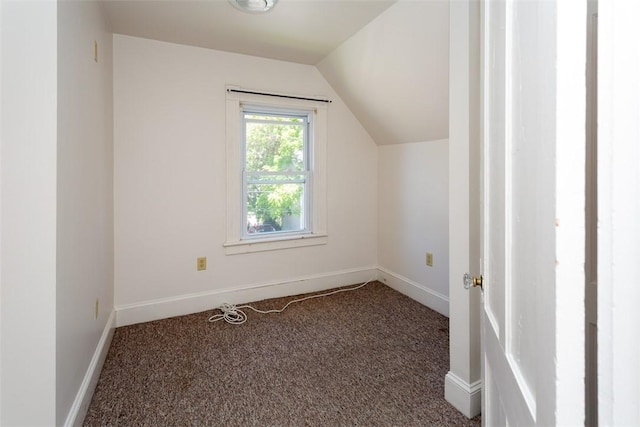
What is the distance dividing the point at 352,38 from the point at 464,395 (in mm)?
2537

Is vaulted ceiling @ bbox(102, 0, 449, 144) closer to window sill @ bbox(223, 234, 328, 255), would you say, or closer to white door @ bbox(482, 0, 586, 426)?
window sill @ bbox(223, 234, 328, 255)

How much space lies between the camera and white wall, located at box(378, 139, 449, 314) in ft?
9.54

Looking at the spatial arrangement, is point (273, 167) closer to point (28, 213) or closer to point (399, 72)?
point (399, 72)

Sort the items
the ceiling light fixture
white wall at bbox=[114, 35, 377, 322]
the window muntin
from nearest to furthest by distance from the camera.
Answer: the ceiling light fixture → white wall at bbox=[114, 35, 377, 322] → the window muntin

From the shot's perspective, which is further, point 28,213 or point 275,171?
point 275,171

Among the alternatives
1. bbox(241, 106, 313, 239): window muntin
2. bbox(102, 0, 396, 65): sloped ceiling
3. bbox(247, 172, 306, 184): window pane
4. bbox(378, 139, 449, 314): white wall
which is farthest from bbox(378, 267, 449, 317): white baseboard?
bbox(102, 0, 396, 65): sloped ceiling

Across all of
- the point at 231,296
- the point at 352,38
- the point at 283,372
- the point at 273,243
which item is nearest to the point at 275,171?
the point at 273,243

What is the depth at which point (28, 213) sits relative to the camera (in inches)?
48.8

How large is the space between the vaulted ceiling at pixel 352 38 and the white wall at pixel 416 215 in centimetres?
20

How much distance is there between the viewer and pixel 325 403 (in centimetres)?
176

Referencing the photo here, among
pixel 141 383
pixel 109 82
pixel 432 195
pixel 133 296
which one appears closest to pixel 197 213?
pixel 133 296

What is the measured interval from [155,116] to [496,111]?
106 inches

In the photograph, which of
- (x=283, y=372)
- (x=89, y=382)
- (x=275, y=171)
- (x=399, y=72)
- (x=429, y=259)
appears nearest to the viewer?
(x=89, y=382)

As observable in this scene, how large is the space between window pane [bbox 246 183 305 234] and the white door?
2593mm
